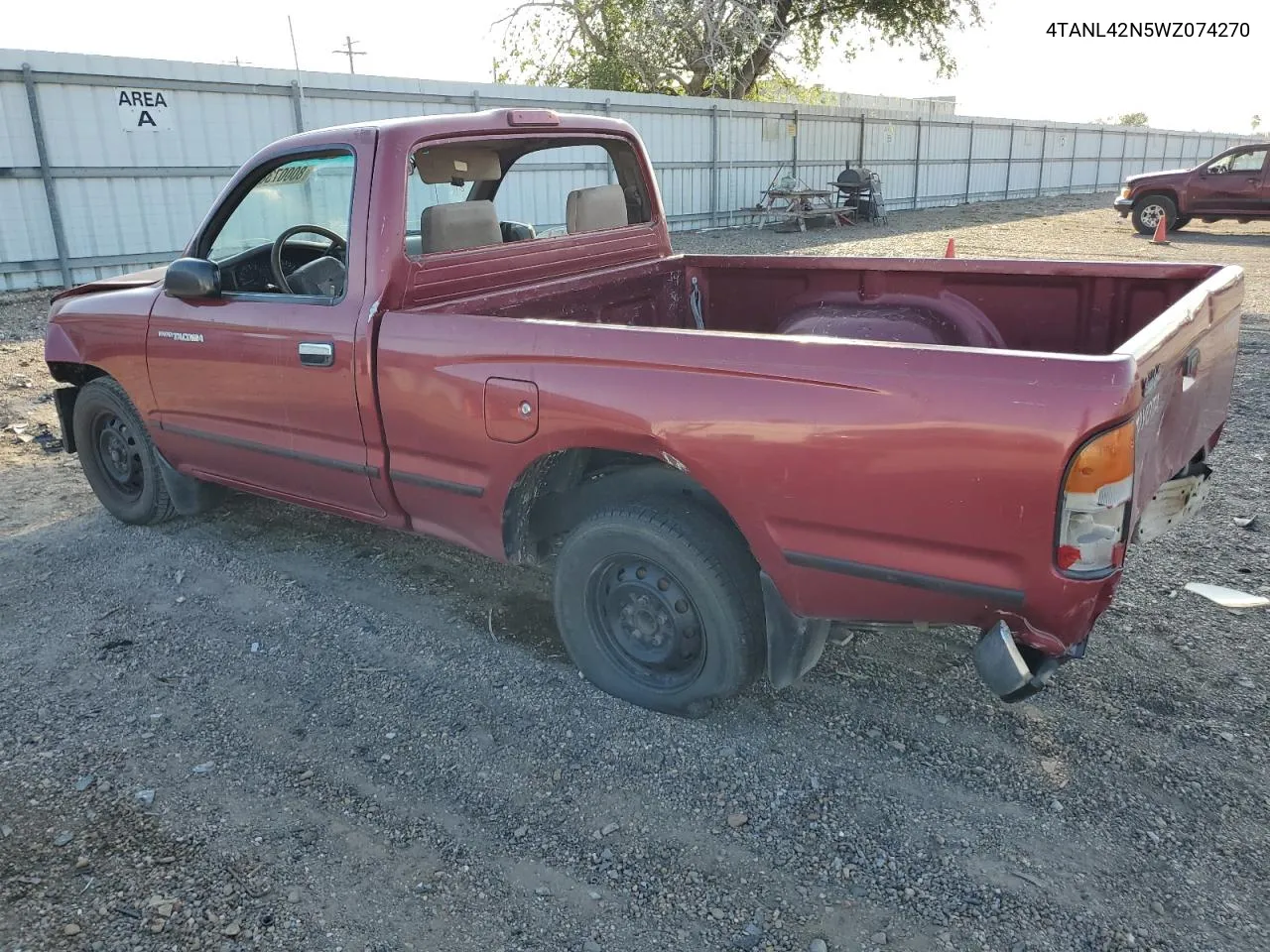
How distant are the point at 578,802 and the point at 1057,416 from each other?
1.68 meters

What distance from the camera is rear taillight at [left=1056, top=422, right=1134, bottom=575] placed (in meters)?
2.10

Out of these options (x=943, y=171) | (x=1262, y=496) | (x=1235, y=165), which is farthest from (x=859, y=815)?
(x=943, y=171)

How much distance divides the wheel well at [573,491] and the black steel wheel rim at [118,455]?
251 centimetres

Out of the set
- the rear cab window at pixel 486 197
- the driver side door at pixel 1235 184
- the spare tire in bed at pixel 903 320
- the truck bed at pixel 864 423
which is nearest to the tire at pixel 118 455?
the rear cab window at pixel 486 197

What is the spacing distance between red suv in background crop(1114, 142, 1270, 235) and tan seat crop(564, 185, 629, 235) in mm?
16762

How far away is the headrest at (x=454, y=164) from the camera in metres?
3.70

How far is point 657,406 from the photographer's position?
270cm

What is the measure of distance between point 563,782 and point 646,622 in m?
0.59

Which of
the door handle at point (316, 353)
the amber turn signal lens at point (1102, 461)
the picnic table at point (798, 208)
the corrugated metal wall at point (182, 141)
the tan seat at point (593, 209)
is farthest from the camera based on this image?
the picnic table at point (798, 208)

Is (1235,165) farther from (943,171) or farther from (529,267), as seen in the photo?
(529,267)

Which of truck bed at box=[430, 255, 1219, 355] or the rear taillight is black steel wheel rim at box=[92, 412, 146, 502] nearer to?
truck bed at box=[430, 255, 1219, 355]

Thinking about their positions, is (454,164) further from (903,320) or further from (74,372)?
(74,372)

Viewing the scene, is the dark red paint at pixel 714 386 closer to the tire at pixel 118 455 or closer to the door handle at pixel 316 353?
the door handle at pixel 316 353

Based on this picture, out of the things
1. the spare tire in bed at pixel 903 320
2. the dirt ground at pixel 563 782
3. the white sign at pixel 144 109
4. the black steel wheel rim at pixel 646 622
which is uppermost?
the white sign at pixel 144 109
